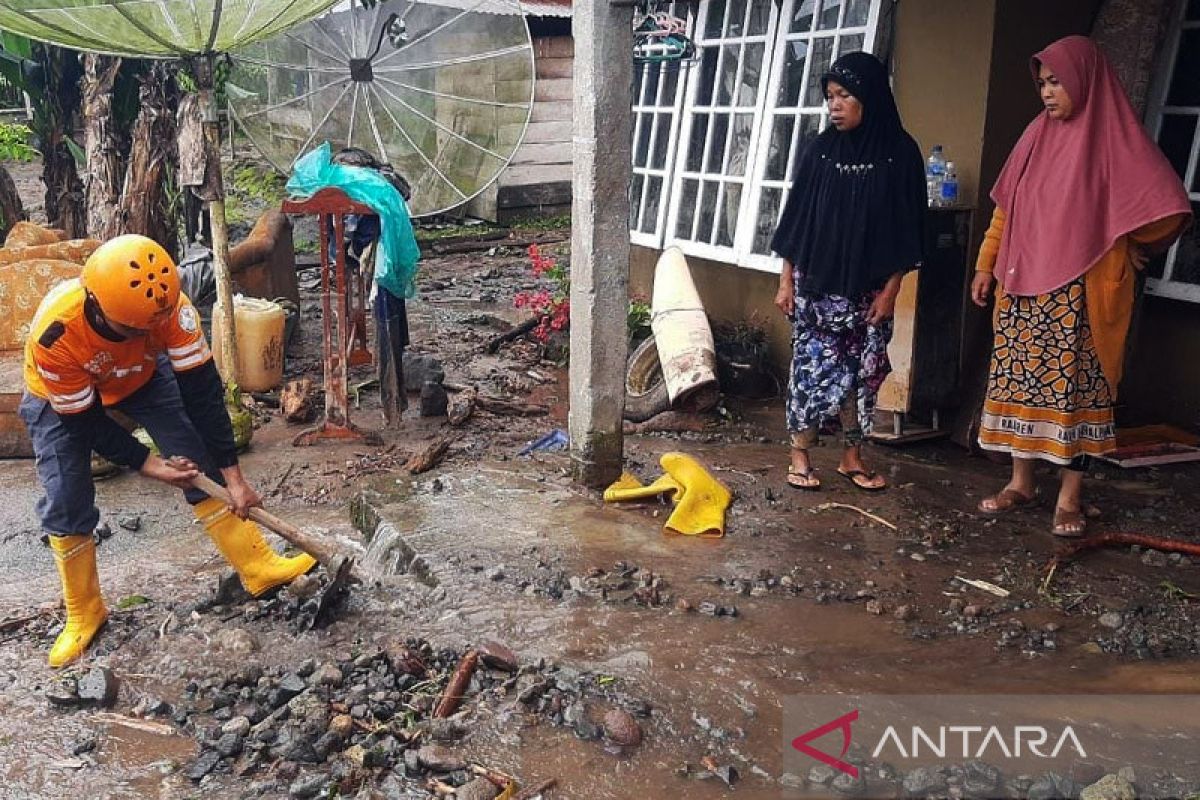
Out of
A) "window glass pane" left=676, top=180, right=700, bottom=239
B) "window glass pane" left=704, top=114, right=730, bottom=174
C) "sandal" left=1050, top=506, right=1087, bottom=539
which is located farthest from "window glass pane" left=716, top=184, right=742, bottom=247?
"sandal" left=1050, top=506, right=1087, bottom=539

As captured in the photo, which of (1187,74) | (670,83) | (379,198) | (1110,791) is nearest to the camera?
(1110,791)

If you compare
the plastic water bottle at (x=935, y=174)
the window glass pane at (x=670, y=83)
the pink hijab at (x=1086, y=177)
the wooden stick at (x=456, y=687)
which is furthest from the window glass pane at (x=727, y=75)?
the wooden stick at (x=456, y=687)

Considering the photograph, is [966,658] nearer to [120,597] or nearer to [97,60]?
[120,597]

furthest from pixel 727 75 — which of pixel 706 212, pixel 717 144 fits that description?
pixel 706 212

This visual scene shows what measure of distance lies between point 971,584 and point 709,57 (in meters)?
4.79

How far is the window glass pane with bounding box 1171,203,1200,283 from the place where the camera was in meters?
5.40

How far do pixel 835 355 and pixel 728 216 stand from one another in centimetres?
267

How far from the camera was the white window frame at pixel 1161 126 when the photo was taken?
5371 mm

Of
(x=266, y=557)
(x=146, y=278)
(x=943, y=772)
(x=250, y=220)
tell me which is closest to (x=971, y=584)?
(x=943, y=772)

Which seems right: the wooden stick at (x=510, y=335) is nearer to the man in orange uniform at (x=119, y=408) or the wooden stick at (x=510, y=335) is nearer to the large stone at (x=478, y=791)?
the man in orange uniform at (x=119, y=408)

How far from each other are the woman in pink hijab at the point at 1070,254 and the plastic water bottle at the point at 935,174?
955 millimetres

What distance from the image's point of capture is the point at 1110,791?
268 centimetres

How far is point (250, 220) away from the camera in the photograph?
13.5 meters

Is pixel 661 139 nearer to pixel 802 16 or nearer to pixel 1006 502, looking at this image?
pixel 802 16
